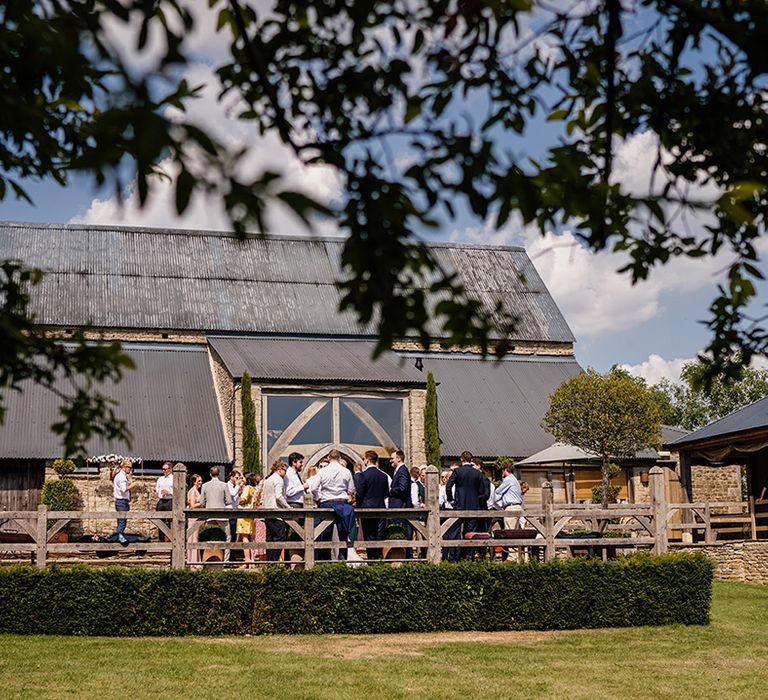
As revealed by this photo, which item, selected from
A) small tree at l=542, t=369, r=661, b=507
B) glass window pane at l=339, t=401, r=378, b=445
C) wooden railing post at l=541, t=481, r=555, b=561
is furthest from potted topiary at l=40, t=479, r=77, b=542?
wooden railing post at l=541, t=481, r=555, b=561

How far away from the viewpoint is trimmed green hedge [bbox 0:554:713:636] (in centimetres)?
1200

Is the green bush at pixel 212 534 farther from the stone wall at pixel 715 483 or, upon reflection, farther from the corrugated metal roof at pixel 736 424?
the stone wall at pixel 715 483

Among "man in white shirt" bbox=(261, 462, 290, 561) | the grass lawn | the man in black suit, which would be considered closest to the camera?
the grass lawn

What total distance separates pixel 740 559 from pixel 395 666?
12456 mm

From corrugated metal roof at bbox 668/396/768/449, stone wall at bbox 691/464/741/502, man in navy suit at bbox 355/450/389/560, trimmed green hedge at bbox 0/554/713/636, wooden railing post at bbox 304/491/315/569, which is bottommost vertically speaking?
trimmed green hedge at bbox 0/554/713/636

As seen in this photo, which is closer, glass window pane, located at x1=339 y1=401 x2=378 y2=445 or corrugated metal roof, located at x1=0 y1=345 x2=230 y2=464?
corrugated metal roof, located at x1=0 y1=345 x2=230 y2=464

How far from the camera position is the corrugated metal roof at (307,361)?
83.5ft

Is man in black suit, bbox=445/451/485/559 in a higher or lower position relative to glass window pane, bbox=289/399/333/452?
lower

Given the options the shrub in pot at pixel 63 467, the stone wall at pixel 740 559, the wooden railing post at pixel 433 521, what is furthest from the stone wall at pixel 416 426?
the wooden railing post at pixel 433 521

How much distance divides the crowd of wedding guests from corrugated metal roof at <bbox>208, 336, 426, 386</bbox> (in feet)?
29.3

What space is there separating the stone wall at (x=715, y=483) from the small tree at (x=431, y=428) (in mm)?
8477

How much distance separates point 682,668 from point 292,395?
51.1 ft

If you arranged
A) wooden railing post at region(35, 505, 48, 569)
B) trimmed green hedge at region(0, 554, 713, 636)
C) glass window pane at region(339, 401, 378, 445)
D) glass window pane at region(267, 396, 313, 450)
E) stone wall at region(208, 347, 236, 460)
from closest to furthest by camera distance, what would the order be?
trimmed green hedge at region(0, 554, 713, 636)
wooden railing post at region(35, 505, 48, 569)
glass window pane at region(267, 396, 313, 450)
glass window pane at region(339, 401, 378, 445)
stone wall at region(208, 347, 236, 460)

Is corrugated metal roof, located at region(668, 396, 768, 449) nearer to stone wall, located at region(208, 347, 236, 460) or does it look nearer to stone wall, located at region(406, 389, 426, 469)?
stone wall, located at region(406, 389, 426, 469)
